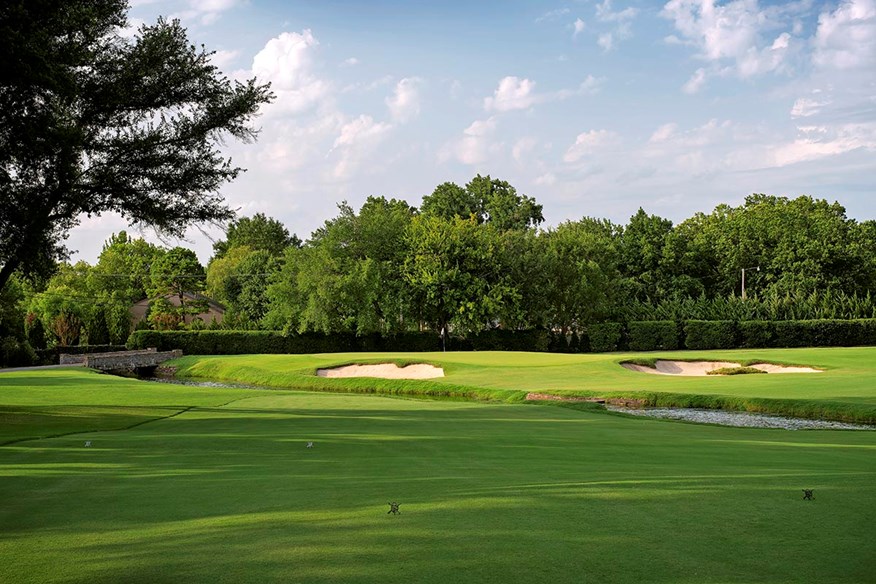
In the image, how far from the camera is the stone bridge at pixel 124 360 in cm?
5247

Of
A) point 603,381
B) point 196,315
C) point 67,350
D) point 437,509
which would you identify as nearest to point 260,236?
point 196,315

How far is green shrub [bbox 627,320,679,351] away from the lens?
66625 millimetres

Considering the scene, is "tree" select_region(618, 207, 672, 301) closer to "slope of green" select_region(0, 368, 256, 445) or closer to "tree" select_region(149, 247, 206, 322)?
"tree" select_region(149, 247, 206, 322)

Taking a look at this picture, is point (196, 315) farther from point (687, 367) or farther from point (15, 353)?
point (687, 367)

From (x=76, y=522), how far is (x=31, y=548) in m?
1.02

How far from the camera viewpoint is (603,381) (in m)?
34.6

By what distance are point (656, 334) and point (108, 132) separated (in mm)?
52833

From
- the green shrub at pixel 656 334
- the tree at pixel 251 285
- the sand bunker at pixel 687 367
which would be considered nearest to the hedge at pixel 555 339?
the green shrub at pixel 656 334

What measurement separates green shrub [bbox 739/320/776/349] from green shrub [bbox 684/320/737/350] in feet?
2.90

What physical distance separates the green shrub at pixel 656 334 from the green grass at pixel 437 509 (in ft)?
171

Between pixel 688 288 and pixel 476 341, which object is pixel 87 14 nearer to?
pixel 476 341

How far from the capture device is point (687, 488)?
8609 millimetres

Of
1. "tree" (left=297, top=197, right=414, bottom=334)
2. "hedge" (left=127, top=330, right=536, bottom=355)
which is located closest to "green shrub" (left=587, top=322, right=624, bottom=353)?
"hedge" (left=127, top=330, right=536, bottom=355)

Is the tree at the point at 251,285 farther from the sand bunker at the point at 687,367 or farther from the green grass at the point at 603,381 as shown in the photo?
the sand bunker at the point at 687,367
